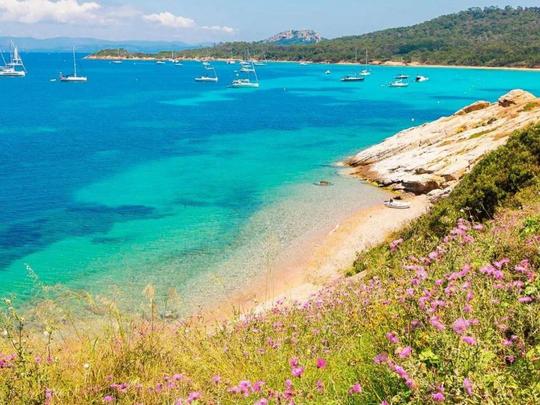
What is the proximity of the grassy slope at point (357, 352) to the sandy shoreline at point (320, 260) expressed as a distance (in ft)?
36.0

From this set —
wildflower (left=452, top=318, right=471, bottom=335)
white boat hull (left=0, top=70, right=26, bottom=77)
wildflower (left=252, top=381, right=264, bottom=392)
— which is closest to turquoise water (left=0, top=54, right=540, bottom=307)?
wildflower (left=252, top=381, right=264, bottom=392)

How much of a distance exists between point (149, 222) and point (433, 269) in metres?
28.4

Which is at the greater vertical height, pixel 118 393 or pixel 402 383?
pixel 402 383

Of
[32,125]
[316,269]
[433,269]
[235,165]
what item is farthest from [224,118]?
[433,269]

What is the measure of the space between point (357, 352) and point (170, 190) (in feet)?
120

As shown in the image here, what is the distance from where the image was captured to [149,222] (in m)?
Result: 32.7

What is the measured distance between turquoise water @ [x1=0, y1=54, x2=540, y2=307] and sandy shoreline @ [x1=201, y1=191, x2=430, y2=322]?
2.83ft

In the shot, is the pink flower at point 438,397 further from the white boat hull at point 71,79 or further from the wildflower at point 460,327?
the white boat hull at point 71,79

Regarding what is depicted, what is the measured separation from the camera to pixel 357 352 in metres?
5.82

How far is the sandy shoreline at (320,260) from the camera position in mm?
20350

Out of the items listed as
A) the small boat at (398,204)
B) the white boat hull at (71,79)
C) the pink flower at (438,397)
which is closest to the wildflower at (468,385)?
the pink flower at (438,397)

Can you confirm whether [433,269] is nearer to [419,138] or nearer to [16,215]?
[16,215]

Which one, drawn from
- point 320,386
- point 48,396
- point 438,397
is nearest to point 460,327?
point 438,397

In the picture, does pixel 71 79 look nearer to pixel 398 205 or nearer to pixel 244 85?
pixel 244 85
